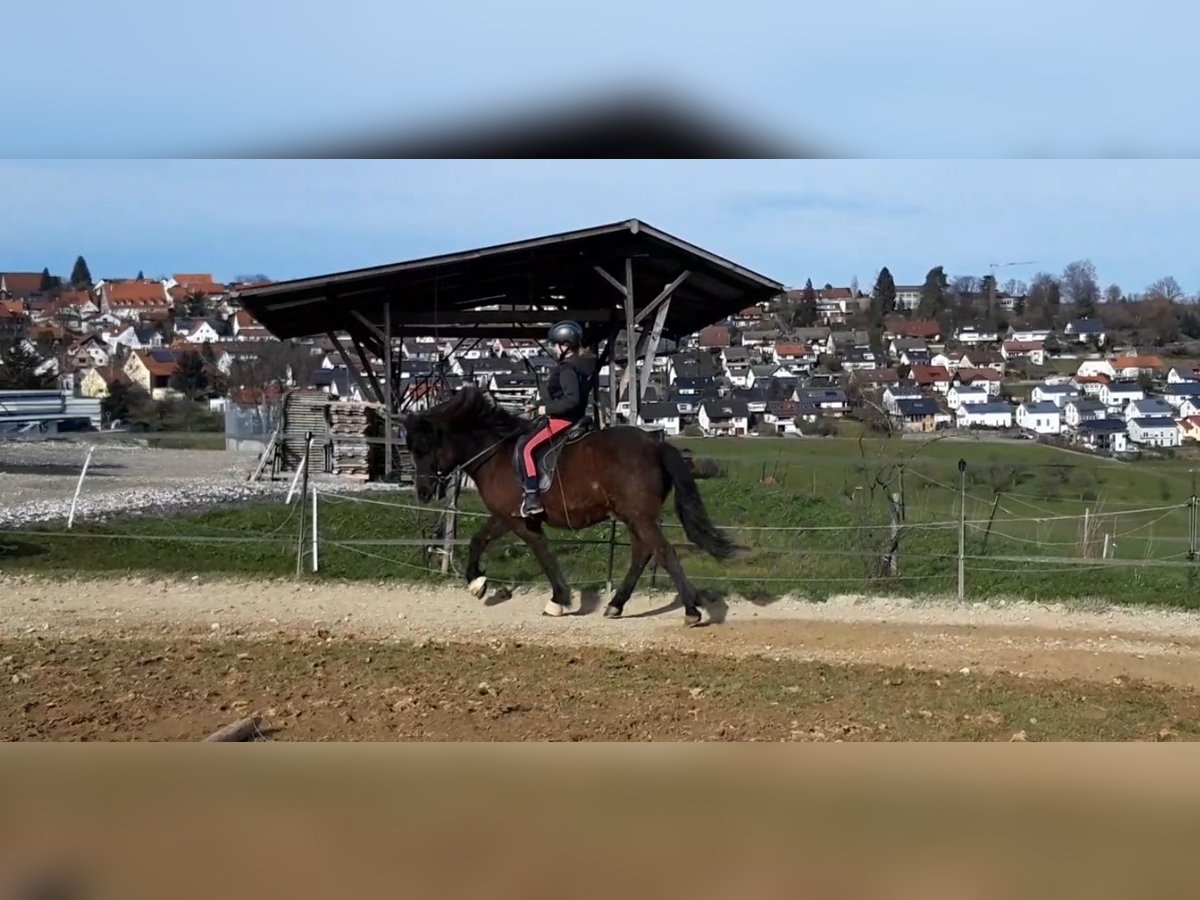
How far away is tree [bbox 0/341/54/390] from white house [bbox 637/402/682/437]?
336 cm

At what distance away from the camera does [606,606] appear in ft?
23.6

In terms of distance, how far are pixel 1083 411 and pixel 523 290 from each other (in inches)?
129

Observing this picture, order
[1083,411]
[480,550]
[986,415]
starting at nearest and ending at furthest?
1. [1083,411]
2. [986,415]
3. [480,550]

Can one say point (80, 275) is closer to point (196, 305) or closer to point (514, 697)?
point (196, 305)

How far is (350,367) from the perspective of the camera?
23.0 feet

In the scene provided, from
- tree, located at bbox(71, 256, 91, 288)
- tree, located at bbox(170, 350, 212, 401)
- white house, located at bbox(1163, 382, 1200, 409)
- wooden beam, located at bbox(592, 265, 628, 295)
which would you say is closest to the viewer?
tree, located at bbox(71, 256, 91, 288)

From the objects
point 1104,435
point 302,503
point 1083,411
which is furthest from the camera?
point 302,503

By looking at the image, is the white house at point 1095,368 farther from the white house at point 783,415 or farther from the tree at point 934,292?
the white house at point 783,415

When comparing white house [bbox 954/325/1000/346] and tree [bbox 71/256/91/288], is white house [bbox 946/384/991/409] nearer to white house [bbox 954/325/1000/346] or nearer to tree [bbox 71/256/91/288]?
white house [bbox 954/325/1000/346]

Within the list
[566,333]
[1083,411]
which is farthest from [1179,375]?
[566,333]

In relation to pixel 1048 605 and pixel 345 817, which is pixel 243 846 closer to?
pixel 345 817

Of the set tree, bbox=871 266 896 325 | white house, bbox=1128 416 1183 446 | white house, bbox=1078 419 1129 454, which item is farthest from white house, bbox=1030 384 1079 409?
tree, bbox=871 266 896 325

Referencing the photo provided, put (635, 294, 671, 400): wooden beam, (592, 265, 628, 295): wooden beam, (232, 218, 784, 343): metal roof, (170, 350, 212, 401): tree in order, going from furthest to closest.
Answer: (635, 294, 671, 400): wooden beam < (592, 265, 628, 295): wooden beam < (170, 350, 212, 401): tree < (232, 218, 784, 343): metal roof

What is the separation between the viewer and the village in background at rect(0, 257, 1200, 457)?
4852 mm
